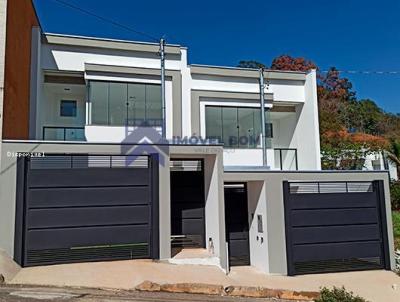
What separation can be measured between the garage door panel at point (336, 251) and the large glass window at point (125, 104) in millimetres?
7920

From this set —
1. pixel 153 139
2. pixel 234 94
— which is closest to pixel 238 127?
pixel 234 94

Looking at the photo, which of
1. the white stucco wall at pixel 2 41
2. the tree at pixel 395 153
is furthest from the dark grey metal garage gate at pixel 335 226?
the tree at pixel 395 153

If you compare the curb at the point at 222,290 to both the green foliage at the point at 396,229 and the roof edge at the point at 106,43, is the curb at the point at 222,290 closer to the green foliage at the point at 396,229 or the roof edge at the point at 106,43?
the green foliage at the point at 396,229

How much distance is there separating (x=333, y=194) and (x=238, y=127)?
20.9ft

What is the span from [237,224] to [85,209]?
235 inches

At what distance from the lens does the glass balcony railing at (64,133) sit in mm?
16000

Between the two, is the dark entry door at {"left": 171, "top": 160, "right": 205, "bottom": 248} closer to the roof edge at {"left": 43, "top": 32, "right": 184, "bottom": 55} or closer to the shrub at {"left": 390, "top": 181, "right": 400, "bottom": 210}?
the roof edge at {"left": 43, "top": 32, "right": 184, "bottom": 55}

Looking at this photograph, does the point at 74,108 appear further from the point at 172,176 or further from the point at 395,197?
the point at 395,197

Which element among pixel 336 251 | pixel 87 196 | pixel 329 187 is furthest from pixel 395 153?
pixel 87 196

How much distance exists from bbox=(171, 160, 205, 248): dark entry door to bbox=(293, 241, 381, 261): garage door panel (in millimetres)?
3413

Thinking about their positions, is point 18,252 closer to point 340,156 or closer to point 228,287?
point 228,287

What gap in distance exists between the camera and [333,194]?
13.9 m

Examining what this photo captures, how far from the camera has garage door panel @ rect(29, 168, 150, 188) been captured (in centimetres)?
1071

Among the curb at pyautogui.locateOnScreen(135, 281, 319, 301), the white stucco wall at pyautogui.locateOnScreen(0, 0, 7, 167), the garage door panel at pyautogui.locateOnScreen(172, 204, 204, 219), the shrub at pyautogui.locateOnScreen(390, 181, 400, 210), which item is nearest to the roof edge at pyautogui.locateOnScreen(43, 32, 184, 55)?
the white stucco wall at pyautogui.locateOnScreen(0, 0, 7, 167)
